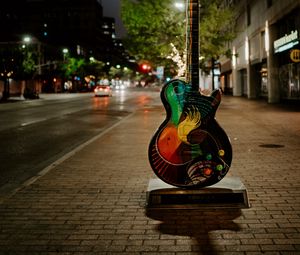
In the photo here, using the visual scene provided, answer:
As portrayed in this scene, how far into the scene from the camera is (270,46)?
32.6m

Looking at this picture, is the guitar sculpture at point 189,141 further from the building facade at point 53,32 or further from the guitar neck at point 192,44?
the building facade at point 53,32

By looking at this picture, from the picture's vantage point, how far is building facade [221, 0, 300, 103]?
28.0 metres

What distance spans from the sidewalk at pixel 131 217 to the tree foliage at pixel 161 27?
24.4 metres

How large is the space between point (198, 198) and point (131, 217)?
37.0 inches

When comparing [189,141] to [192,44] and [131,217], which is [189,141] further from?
[192,44]

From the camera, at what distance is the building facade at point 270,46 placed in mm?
28031

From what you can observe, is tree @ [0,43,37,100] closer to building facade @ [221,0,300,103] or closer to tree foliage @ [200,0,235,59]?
building facade @ [221,0,300,103]

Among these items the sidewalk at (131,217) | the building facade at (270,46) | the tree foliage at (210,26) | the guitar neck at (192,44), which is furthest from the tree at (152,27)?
the guitar neck at (192,44)

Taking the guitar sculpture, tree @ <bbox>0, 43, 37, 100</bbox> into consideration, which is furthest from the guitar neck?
tree @ <bbox>0, 43, 37, 100</bbox>

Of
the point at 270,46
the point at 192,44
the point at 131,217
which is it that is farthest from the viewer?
the point at 270,46

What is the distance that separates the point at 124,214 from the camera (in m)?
5.71

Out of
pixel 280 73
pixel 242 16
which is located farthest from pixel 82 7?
pixel 280 73

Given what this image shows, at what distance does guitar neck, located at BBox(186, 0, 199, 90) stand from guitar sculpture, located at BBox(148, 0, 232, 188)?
43 centimetres


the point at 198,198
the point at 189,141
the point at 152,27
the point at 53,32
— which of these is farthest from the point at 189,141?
the point at 53,32
